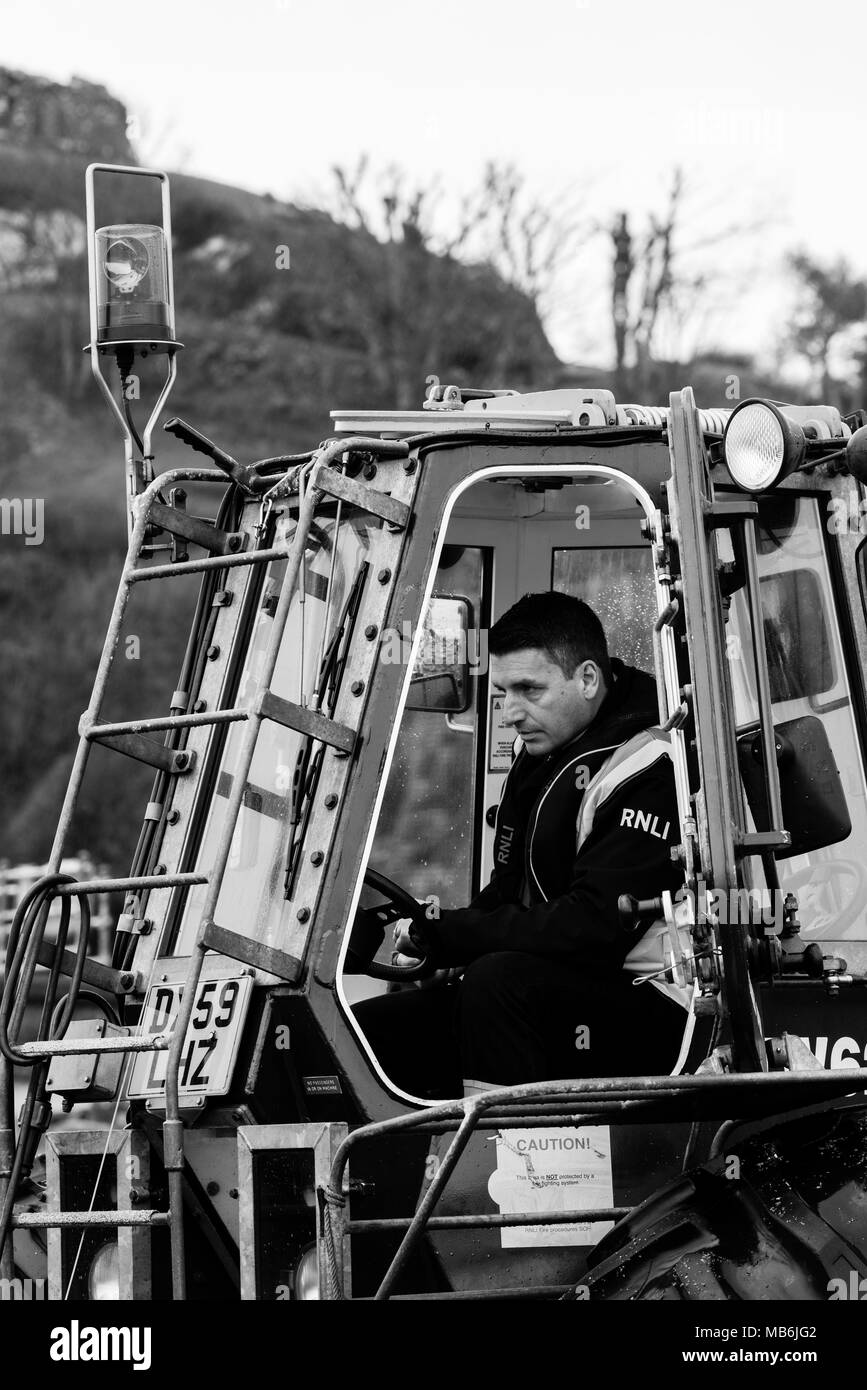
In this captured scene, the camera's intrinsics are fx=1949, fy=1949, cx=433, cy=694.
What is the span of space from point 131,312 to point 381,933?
1.74m

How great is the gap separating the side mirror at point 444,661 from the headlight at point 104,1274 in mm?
1975

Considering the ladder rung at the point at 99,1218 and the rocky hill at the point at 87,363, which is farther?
the rocky hill at the point at 87,363

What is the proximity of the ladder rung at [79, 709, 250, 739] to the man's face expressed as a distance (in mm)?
1000

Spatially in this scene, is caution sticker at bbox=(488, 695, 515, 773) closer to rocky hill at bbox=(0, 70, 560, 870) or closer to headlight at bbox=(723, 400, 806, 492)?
headlight at bbox=(723, 400, 806, 492)

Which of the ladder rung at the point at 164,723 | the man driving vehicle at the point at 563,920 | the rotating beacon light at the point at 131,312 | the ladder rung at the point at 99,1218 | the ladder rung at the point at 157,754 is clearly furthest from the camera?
the ladder rung at the point at 157,754

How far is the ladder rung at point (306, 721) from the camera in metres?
4.17

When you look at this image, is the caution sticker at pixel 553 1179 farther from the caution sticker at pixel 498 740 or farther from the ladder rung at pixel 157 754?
the caution sticker at pixel 498 740

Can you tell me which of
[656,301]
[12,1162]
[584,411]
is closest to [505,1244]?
[12,1162]

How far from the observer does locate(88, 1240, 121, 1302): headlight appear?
4.48 metres

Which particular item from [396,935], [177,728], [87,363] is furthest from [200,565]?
[87,363]

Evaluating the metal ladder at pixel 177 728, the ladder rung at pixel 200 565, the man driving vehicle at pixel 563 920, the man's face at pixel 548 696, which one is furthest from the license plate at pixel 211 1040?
the man's face at pixel 548 696

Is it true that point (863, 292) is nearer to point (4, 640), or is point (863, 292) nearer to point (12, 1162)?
point (4, 640)

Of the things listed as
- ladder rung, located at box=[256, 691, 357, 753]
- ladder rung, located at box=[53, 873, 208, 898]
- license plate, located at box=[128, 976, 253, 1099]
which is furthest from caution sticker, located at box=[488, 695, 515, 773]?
ladder rung, located at box=[53, 873, 208, 898]
